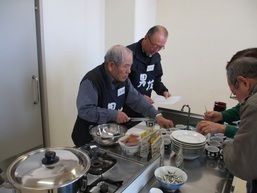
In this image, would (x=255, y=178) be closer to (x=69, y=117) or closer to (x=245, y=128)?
(x=245, y=128)

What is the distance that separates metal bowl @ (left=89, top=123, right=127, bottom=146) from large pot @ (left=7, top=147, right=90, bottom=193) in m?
0.42

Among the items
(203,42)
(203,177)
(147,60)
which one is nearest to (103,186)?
(203,177)

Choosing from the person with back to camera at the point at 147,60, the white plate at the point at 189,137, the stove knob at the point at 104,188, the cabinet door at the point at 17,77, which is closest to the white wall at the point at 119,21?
the person with back to camera at the point at 147,60

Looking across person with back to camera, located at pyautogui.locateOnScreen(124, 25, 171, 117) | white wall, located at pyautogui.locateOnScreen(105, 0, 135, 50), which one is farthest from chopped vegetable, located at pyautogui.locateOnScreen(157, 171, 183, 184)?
white wall, located at pyautogui.locateOnScreen(105, 0, 135, 50)

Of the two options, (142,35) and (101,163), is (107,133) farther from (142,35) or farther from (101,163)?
(142,35)

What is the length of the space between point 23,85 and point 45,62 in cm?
31

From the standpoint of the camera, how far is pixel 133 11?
2652 millimetres

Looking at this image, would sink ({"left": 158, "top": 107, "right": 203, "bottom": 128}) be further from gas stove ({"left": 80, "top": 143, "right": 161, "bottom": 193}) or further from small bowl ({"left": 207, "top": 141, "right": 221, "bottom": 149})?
gas stove ({"left": 80, "top": 143, "right": 161, "bottom": 193})

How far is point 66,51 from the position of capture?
→ 2396 millimetres

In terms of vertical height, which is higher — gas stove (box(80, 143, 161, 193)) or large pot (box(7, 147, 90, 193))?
large pot (box(7, 147, 90, 193))

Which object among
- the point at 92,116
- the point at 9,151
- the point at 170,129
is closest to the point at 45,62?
the point at 9,151

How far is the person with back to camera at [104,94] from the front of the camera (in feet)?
4.75

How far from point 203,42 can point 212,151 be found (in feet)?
7.18

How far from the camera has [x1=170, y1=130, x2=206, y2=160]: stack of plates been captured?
1.18m
